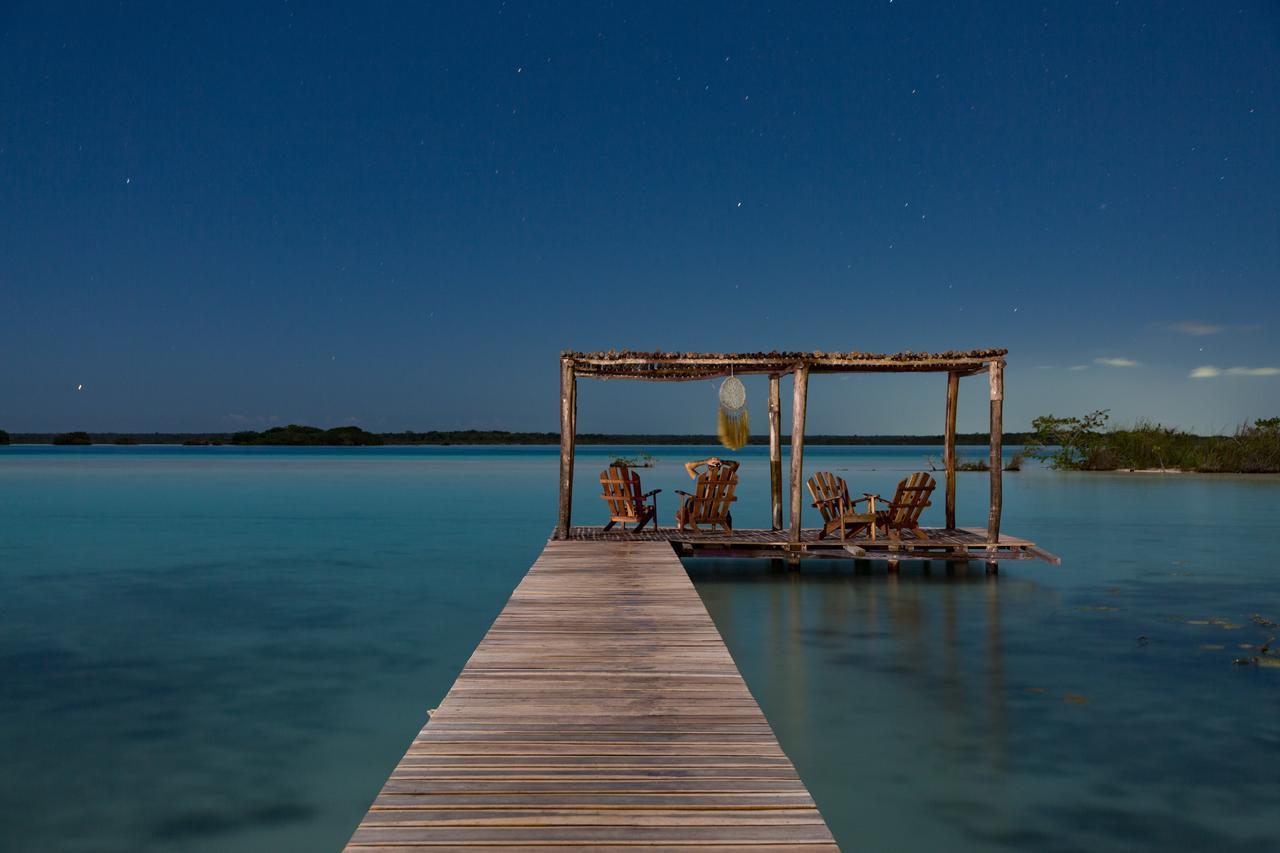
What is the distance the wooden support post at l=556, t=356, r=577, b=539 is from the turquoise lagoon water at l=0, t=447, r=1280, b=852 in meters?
1.49

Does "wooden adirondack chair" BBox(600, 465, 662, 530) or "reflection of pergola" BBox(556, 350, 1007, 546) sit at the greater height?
"reflection of pergola" BBox(556, 350, 1007, 546)

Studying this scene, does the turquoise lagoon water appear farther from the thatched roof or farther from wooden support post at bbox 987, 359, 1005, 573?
the thatched roof

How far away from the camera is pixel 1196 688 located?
22.7ft

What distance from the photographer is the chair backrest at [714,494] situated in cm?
1126

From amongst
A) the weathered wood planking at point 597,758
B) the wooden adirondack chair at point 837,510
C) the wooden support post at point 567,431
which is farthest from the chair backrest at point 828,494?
the weathered wood planking at point 597,758

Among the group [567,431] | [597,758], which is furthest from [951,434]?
[597,758]

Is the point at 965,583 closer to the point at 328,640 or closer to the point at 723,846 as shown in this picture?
the point at 328,640

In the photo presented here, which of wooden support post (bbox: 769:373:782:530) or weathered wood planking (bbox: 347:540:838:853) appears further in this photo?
wooden support post (bbox: 769:373:782:530)

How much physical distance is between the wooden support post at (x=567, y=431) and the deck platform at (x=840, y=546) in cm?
34

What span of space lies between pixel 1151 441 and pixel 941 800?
35.8 metres

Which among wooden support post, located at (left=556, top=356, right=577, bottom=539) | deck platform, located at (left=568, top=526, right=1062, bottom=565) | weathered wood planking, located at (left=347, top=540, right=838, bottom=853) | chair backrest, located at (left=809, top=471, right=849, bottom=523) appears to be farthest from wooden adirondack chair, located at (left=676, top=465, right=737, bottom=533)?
weathered wood planking, located at (left=347, top=540, right=838, bottom=853)

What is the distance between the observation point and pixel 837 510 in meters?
11.7

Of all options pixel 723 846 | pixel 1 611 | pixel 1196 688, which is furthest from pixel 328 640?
pixel 1196 688

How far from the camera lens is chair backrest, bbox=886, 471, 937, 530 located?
11.0 meters
